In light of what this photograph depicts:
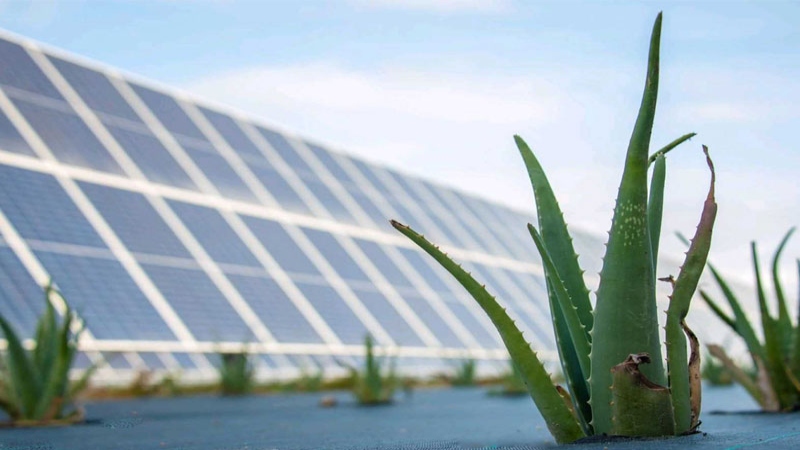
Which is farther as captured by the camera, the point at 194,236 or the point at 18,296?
the point at 194,236

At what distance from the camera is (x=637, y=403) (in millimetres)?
2320

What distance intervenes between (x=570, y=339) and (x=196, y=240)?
1095cm

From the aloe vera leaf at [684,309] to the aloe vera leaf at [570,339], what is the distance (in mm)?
208


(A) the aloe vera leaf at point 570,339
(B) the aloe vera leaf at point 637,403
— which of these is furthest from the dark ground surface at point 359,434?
(A) the aloe vera leaf at point 570,339

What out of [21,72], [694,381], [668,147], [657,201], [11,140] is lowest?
[694,381]

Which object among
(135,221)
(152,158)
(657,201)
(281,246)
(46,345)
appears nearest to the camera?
(657,201)

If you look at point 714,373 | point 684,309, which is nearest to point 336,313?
point 714,373

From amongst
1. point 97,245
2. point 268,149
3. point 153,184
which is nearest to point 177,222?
point 153,184

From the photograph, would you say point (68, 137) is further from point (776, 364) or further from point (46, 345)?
point (776, 364)

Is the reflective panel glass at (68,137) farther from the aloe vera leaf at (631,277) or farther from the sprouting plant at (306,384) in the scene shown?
the aloe vera leaf at (631,277)

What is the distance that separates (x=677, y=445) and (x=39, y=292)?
9030mm

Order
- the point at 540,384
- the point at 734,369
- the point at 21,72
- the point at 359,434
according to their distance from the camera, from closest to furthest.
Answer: the point at 540,384
the point at 359,434
the point at 734,369
the point at 21,72

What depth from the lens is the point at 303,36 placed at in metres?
4.01

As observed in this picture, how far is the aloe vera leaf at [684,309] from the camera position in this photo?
249cm
